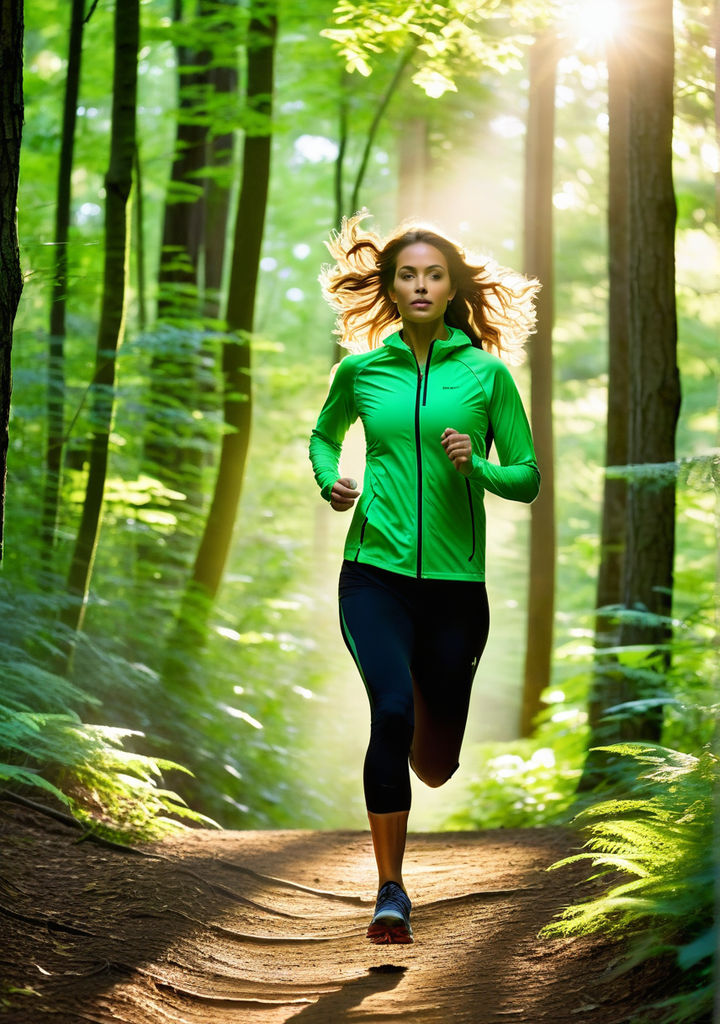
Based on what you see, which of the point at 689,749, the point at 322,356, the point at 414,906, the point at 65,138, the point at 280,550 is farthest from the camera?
Answer: the point at 322,356

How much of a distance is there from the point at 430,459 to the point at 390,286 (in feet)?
3.44

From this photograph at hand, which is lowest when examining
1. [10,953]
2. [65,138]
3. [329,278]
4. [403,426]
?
[10,953]

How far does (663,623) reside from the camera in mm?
7117

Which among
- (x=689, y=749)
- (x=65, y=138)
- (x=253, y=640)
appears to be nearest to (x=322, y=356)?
(x=253, y=640)

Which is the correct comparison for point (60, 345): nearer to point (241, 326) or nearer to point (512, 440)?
point (241, 326)

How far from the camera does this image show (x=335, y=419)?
15.4 feet

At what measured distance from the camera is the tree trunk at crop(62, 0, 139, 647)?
7.68 metres

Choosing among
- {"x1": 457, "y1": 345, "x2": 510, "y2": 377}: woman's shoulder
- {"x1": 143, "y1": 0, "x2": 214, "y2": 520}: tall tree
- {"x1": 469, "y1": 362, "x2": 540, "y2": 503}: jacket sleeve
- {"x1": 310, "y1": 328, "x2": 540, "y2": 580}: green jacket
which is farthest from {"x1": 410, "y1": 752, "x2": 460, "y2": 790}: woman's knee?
{"x1": 143, "y1": 0, "x2": 214, "y2": 520}: tall tree

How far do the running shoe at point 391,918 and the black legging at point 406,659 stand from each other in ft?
0.99

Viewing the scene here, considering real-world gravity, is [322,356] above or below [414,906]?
above

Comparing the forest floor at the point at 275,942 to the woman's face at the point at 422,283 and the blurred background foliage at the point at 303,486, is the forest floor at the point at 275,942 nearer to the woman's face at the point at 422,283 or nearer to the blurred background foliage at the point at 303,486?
the blurred background foliage at the point at 303,486

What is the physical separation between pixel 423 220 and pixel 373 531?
1515 millimetres

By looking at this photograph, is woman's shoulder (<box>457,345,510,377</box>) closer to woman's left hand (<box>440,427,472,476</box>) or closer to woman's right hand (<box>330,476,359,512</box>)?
woman's left hand (<box>440,427,472,476</box>)

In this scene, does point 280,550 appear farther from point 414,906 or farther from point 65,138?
point 414,906
